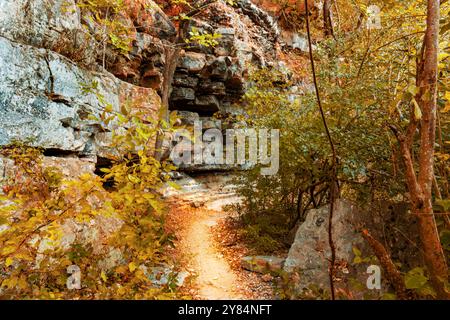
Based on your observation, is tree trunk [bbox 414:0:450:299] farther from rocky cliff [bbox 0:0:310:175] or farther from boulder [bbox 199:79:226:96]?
boulder [bbox 199:79:226:96]

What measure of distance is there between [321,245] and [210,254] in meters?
2.81

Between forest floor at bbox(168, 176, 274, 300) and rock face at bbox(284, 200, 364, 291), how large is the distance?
29.2 inches

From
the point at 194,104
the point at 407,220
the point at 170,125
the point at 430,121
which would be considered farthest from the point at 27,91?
the point at 194,104

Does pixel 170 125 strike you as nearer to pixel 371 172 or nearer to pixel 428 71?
pixel 428 71

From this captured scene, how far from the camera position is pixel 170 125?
2.05m

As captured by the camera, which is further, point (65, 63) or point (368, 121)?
point (65, 63)

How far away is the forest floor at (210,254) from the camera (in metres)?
4.49

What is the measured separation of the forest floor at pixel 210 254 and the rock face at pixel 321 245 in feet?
2.44

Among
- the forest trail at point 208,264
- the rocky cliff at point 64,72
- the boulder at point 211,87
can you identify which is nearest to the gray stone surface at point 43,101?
the rocky cliff at point 64,72

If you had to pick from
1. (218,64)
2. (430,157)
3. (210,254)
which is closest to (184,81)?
(218,64)

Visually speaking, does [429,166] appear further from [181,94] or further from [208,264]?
[181,94]

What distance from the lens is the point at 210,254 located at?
6.28 meters

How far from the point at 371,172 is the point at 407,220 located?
0.85m
